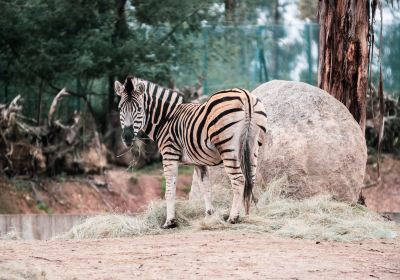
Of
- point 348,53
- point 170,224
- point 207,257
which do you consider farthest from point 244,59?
point 207,257

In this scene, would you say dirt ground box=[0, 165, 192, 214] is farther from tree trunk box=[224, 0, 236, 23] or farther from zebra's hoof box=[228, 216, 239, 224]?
zebra's hoof box=[228, 216, 239, 224]

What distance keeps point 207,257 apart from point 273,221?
2202mm

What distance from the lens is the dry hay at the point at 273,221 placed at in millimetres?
9398

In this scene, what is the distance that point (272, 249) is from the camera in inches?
320

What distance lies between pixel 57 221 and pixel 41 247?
135 inches

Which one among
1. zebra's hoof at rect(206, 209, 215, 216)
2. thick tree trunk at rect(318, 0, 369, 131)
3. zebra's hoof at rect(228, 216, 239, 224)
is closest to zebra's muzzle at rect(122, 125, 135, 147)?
zebra's hoof at rect(206, 209, 215, 216)

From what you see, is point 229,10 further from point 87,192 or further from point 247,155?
point 247,155

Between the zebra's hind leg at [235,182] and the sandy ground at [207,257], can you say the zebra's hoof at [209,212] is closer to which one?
the zebra's hind leg at [235,182]

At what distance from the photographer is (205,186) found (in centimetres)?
1038

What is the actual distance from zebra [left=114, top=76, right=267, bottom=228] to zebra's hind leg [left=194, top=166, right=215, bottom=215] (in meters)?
0.01

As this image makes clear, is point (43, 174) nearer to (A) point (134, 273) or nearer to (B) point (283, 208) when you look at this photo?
(B) point (283, 208)

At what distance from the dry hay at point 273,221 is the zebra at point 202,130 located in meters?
0.24

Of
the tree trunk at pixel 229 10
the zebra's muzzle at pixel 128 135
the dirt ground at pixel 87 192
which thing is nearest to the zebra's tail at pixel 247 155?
the zebra's muzzle at pixel 128 135

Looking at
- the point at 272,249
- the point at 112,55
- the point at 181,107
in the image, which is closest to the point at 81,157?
the point at 112,55
